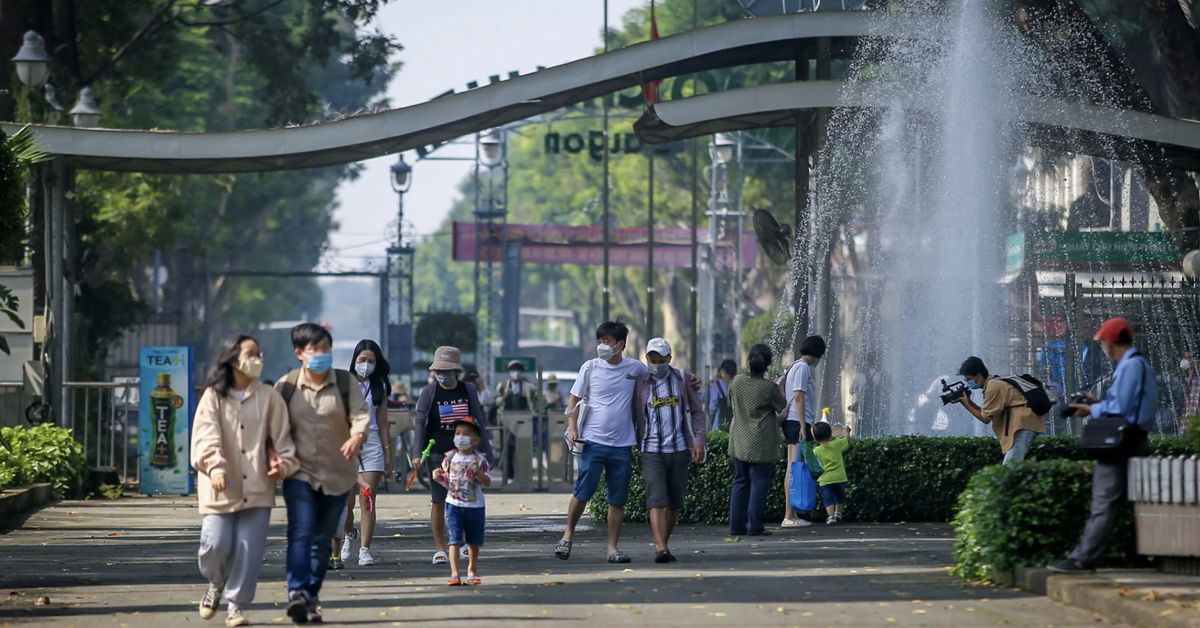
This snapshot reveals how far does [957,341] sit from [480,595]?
11753mm

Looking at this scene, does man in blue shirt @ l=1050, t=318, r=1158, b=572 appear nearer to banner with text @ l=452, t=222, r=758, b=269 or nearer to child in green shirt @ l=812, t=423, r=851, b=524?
child in green shirt @ l=812, t=423, r=851, b=524

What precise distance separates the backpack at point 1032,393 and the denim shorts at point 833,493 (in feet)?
7.90

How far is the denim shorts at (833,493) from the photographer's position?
50.8 ft

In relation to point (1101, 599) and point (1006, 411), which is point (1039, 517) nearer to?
point (1101, 599)

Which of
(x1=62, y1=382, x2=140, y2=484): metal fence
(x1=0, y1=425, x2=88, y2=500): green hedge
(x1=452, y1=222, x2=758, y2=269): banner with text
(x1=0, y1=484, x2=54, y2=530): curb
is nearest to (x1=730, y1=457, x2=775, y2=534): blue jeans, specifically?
(x1=0, y1=484, x2=54, y2=530): curb

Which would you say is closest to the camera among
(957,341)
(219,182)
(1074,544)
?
(1074,544)

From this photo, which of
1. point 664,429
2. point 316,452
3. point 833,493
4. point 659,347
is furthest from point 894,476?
point 316,452

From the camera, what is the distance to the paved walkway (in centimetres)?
929

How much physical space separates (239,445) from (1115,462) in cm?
487

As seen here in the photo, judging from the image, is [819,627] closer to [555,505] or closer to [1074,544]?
[1074,544]

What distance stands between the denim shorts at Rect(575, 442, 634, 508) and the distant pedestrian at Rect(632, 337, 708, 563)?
18cm

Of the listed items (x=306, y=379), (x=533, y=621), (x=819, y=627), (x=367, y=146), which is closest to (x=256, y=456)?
(x=306, y=379)

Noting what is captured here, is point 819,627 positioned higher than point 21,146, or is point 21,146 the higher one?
point 21,146

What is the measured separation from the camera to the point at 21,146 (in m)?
12.0
